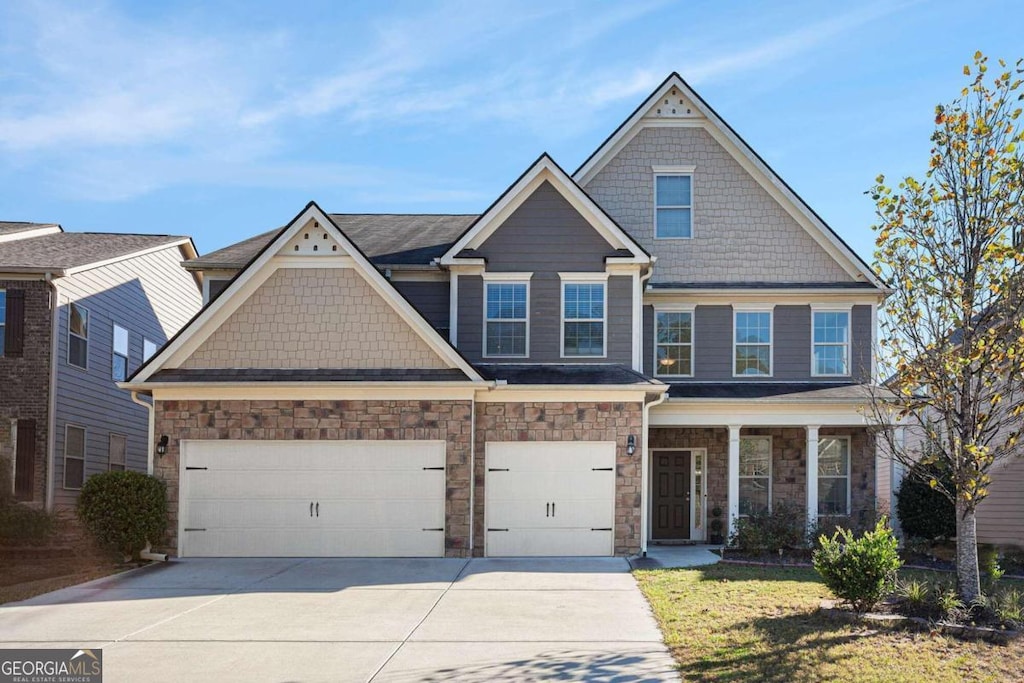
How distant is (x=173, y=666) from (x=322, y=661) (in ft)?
4.55

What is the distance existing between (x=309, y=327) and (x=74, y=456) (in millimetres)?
7632

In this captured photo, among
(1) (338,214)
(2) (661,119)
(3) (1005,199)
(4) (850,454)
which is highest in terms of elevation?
(2) (661,119)

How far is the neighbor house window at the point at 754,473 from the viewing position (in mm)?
21000

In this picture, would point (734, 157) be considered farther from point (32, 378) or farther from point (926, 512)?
point (32, 378)

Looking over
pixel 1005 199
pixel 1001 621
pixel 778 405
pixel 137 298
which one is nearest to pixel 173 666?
pixel 1001 621

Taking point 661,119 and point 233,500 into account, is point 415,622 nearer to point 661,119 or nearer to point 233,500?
point 233,500

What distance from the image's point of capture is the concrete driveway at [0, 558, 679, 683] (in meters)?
9.49

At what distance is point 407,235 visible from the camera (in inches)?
882

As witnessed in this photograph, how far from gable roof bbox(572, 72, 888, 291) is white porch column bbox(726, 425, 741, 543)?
A: 14.8 ft

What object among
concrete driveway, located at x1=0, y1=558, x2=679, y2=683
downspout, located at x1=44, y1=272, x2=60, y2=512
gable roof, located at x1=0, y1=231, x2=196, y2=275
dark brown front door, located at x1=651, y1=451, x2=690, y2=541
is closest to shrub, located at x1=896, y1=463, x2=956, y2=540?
dark brown front door, located at x1=651, y1=451, x2=690, y2=541

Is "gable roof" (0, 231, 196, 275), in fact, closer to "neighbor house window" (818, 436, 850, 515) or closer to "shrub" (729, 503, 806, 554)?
"shrub" (729, 503, 806, 554)

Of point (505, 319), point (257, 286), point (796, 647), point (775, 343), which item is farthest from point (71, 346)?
point (796, 647)

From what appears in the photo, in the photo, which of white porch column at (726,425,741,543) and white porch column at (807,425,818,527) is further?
white porch column at (807,425,818,527)

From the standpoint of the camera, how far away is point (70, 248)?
915 inches
